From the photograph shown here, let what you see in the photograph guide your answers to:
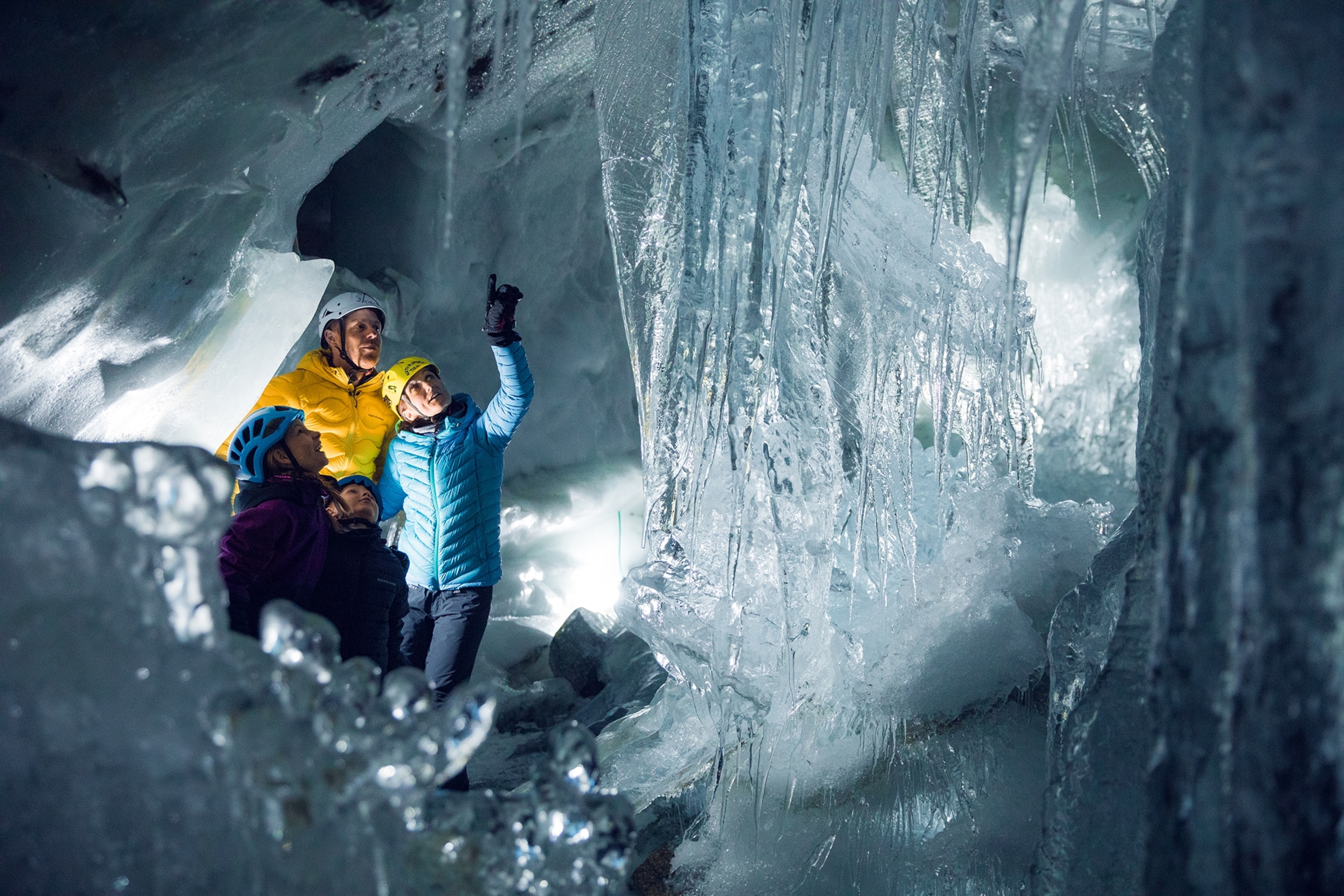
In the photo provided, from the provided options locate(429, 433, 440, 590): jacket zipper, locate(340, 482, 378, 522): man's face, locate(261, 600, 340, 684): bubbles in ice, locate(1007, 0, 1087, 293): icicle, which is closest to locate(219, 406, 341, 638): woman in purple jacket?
locate(340, 482, 378, 522): man's face

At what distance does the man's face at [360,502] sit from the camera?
267 cm

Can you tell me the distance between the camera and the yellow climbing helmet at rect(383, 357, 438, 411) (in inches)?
113

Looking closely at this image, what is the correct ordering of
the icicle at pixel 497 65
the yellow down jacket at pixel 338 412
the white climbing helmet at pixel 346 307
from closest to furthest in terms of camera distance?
the icicle at pixel 497 65, the yellow down jacket at pixel 338 412, the white climbing helmet at pixel 346 307

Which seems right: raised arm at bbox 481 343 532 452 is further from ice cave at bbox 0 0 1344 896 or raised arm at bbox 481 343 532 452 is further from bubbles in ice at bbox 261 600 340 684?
bubbles in ice at bbox 261 600 340 684

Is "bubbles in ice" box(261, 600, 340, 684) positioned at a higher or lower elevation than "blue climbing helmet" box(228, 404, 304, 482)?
higher

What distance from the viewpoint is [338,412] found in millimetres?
3133

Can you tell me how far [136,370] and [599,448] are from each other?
11.3ft

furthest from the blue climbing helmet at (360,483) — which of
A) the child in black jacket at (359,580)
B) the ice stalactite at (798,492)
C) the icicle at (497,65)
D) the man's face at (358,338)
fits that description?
the icicle at (497,65)

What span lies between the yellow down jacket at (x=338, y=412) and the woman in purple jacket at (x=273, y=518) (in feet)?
1.83

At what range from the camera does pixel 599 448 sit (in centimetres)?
588

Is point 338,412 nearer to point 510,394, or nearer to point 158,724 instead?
point 510,394

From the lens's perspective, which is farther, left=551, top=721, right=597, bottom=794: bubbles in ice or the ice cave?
left=551, top=721, right=597, bottom=794: bubbles in ice

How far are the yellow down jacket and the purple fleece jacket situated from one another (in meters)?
0.61

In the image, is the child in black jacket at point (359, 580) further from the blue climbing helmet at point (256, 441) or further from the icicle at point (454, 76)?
the icicle at point (454, 76)
